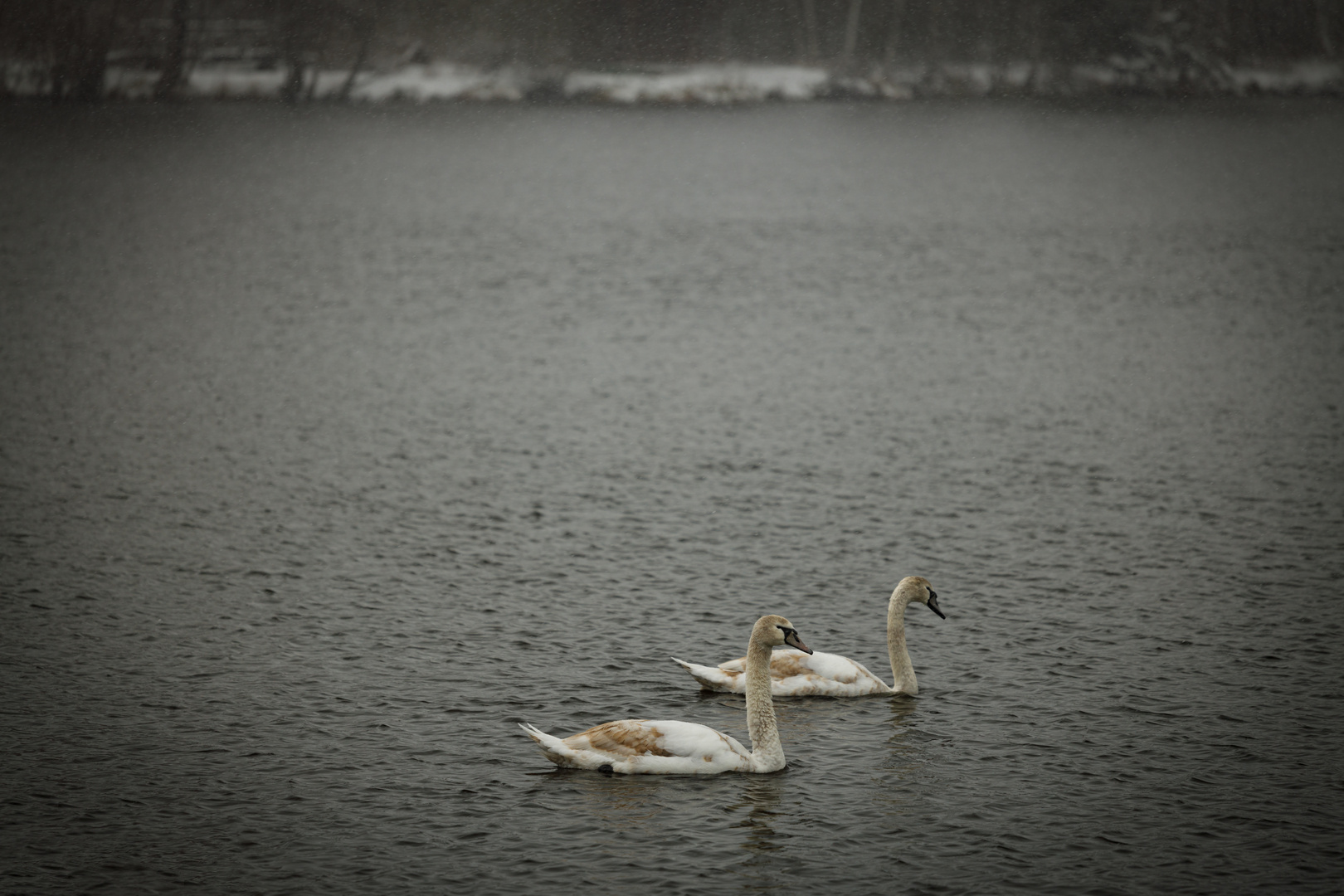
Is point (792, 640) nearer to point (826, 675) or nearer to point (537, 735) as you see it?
point (826, 675)

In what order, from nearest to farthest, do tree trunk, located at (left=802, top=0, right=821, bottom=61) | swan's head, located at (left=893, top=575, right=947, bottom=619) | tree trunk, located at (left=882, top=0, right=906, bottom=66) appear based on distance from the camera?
swan's head, located at (left=893, top=575, right=947, bottom=619)
tree trunk, located at (left=802, top=0, right=821, bottom=61)
tree trunk, located at (left=882, top=0, right=906, bottom=66)

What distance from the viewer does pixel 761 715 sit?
12805 millimetres

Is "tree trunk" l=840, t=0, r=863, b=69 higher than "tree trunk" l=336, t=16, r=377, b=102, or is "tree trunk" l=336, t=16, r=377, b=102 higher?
"tree trunk" l=840, t=0, r=863, b=69

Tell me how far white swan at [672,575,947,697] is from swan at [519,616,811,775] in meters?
1.66

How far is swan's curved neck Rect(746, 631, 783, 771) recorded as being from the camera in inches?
501

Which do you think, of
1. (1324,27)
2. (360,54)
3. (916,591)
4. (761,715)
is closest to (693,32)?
(360,54)

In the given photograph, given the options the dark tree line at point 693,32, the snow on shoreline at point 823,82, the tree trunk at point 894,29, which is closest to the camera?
the dark tree line at point 693,32

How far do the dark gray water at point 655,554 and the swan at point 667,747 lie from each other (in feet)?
0.74

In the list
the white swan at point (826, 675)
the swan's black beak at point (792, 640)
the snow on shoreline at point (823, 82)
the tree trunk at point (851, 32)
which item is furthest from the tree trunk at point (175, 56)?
the swan's black beak at point (792, 640)

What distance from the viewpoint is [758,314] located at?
3950cm

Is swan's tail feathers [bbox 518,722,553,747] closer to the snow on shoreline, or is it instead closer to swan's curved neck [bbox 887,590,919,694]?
swan's curved neck [bbox 887,590,919,694]

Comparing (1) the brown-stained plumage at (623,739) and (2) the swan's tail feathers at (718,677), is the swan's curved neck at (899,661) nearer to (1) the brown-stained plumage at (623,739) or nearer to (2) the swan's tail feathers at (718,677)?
(2) the swan's tail feathers at (718,677)

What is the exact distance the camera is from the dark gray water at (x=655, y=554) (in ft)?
38.8

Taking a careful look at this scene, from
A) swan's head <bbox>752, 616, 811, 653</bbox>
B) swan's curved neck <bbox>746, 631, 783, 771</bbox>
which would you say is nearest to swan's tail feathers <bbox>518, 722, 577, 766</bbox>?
swan's curved neck <bbox>746, 631, 783, 771</bbox>
